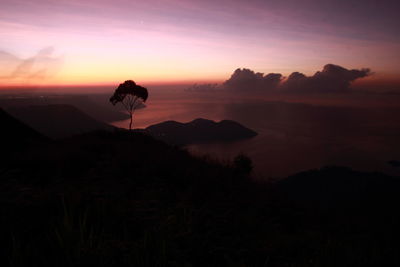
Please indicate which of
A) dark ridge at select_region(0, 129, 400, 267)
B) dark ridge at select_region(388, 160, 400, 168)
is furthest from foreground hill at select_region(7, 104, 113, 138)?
dark ridge at select_region(388, 160, 400, 168)

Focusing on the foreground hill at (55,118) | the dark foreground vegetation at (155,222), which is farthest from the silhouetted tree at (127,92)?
the foreground hill at (55,118)

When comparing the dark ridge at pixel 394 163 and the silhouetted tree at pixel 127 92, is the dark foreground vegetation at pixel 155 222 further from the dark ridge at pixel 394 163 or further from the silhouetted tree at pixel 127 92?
the dark ridge at pixel 394 163

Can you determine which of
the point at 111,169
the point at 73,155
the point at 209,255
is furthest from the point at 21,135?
the point at 209,255

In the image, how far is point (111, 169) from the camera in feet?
22.7

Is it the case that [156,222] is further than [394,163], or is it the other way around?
[394,163]

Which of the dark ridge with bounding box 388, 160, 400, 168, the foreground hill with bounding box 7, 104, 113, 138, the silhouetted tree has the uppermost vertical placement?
the silhouetted tree

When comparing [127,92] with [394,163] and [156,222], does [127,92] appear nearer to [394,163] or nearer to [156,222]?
[156,222]

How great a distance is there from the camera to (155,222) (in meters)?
3.64

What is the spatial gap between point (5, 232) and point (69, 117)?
180273 mm

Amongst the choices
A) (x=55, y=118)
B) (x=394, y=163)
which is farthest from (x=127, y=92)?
(x=394, y=163)

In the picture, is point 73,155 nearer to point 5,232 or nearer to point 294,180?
point 5,232

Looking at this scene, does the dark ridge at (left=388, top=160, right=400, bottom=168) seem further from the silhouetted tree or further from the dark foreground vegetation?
the dark foreground vegetation

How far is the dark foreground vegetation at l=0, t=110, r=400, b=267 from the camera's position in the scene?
8.19 feet

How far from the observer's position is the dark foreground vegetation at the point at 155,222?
250 centimetres
